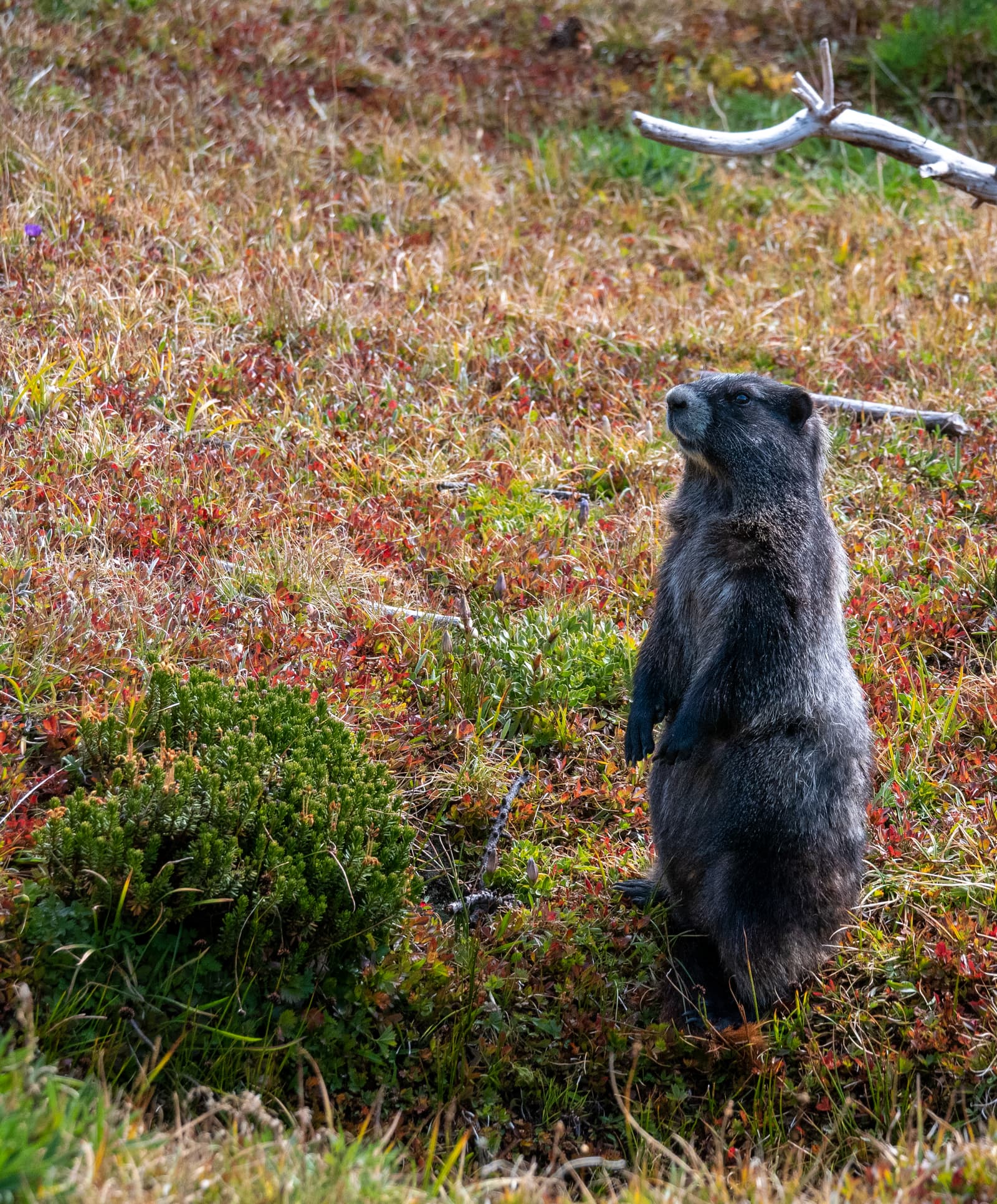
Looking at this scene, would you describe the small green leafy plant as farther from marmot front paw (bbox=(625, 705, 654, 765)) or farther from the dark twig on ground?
marmot front paw (bbox=(625, 705, 654, 765))

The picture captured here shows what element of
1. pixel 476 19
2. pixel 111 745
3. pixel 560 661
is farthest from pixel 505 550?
pixel 476 19

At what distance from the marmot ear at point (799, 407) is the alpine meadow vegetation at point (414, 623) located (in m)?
1.59

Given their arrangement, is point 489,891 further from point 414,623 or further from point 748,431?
point 748,431

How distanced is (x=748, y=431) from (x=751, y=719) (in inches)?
50.6

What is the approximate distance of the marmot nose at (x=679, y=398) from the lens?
5.10 meters

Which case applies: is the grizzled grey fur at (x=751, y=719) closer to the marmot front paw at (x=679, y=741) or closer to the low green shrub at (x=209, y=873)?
the marmot front paw at (x=679, y=741)

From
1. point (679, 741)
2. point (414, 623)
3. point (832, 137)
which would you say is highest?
point (832, 137)

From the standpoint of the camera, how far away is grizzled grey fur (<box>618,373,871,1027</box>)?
457 cm

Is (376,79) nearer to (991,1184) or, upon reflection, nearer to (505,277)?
(505,277)

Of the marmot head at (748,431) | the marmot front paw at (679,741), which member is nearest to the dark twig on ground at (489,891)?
the marmot front paw at (679,741)

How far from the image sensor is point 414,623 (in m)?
5.99

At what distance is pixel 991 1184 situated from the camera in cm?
314

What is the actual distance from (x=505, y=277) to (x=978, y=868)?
5972mm

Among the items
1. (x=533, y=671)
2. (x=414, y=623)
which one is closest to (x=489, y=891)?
(x=533, y=671)
